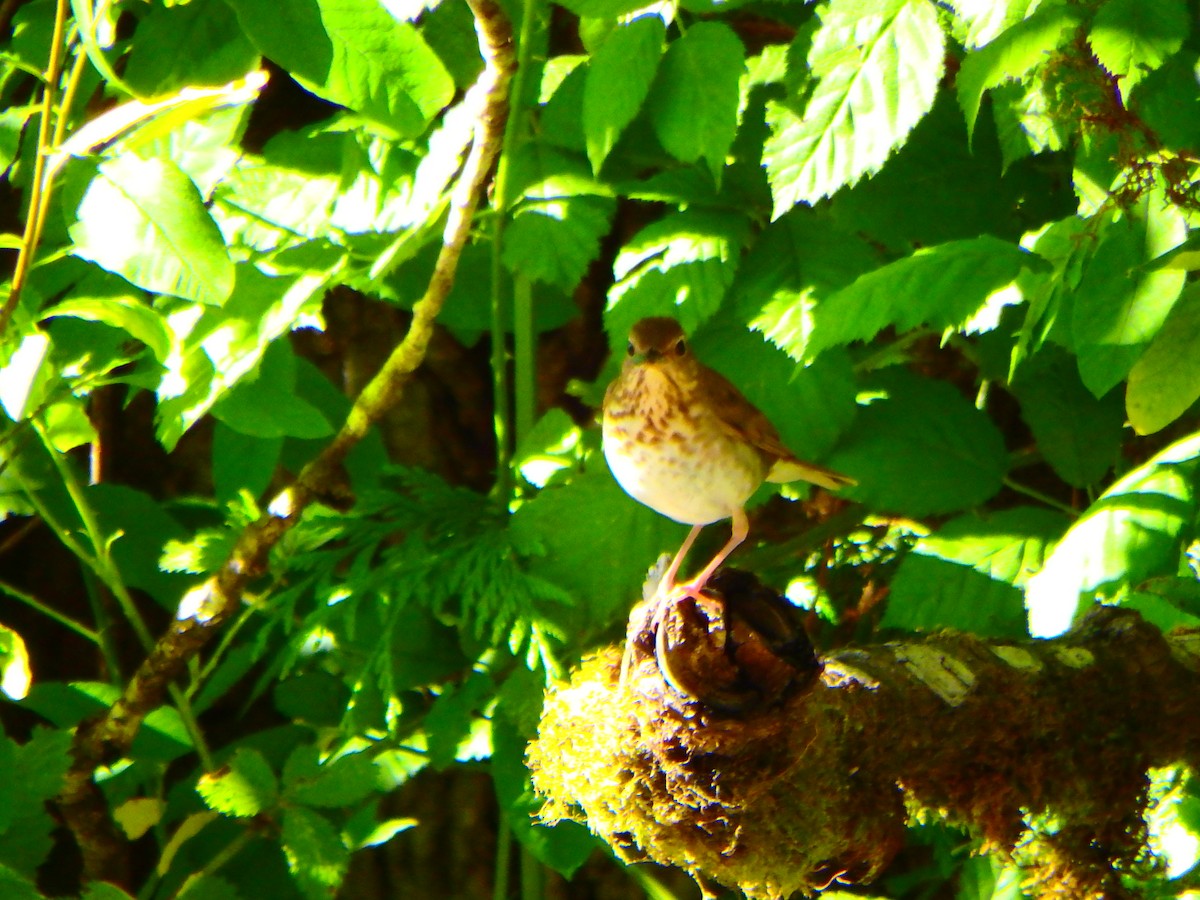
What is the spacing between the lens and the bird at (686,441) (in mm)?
2178

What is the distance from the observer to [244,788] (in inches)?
92.0

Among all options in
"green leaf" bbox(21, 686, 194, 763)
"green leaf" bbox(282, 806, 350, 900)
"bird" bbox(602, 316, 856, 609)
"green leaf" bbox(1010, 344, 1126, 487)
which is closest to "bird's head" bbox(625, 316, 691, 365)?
"bird" bbox(602, 316, 856, 609)

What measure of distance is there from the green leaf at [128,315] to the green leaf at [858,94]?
2.98ft

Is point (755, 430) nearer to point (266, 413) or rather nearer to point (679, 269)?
point (679, 269)

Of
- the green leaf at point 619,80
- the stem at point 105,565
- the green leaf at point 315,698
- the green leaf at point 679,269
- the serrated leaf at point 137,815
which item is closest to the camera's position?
the green leaf at point 619,80

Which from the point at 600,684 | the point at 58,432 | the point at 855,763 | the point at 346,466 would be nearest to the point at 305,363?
the point at 346,466

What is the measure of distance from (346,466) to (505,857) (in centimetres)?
94

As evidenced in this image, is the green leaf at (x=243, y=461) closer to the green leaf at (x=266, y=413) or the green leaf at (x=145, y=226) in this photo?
the green leaf at (x=266, y=413)

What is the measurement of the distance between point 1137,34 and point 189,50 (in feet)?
5.03

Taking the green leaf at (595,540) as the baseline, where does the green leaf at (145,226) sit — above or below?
above

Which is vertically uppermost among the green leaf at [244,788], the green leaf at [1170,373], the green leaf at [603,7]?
the green leaf at [603,7]

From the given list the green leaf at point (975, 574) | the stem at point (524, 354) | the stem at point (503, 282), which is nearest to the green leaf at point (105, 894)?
the stem at point (503, 282)

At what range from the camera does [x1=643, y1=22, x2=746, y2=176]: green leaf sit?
1956 mm

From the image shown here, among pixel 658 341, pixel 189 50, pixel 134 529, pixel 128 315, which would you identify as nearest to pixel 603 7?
pixel 658 341
